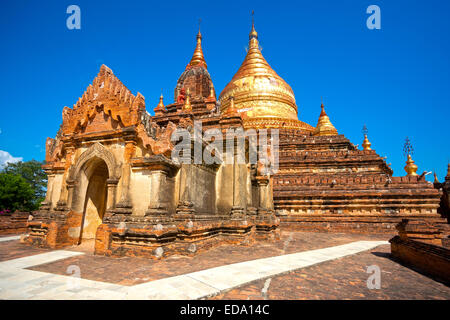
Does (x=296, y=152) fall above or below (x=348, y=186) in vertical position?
above

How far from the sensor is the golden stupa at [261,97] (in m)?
30.3

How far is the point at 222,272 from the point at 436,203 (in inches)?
663

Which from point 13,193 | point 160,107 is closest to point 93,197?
point 160,107

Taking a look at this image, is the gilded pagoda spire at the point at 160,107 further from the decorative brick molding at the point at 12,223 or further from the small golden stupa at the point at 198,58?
the decorative brick molding at the point at 12,223

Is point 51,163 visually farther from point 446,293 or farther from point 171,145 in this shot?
point 446,293

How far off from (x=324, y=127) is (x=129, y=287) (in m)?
32.8

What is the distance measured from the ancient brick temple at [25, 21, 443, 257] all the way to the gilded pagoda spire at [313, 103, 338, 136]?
1491 centimetres

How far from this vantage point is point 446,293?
5055mm

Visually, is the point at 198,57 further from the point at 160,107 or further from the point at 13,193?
the point at 13,193

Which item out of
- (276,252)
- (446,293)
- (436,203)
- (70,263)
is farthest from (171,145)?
(436,203)

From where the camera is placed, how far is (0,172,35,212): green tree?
24341 mm

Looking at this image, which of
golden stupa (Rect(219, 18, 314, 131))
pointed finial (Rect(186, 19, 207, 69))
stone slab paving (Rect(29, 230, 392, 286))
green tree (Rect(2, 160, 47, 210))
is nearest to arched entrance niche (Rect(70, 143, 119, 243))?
stone slab paving (Rect(29, 230, 392, 286))

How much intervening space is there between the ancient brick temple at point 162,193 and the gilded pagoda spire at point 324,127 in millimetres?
14906

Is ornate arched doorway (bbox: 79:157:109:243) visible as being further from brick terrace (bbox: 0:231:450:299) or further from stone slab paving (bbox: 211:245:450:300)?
stone slab paving (bbox: 211:245:450:300)
